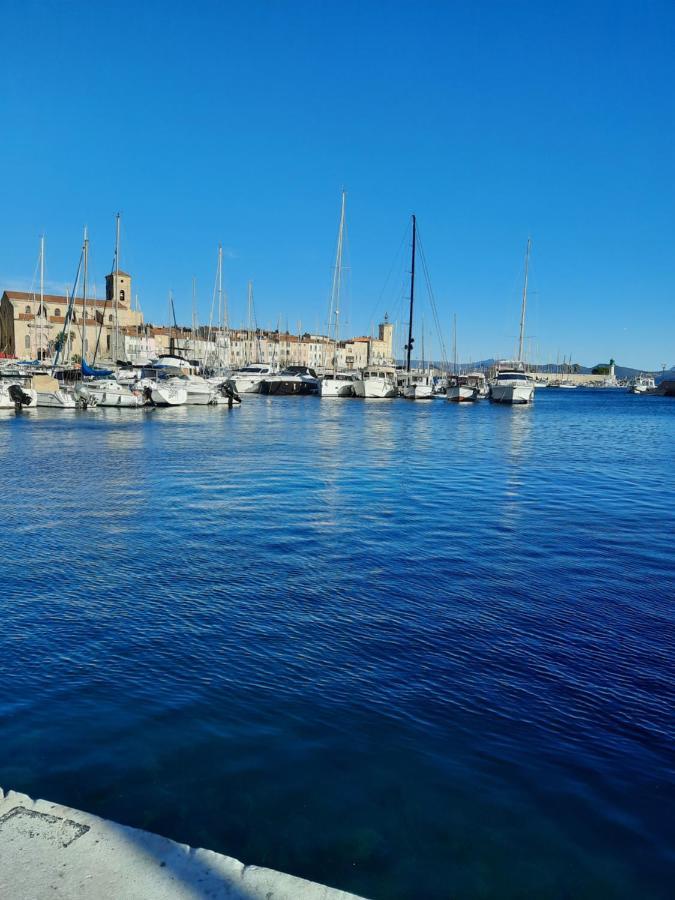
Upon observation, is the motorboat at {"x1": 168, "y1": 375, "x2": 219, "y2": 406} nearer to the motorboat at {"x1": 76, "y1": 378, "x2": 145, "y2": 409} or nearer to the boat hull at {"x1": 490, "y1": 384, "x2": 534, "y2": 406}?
the motorboat at {"x1": 76, "y1": 378, "x2": 145, "y2": 409}

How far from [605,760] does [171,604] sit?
458 centimetres

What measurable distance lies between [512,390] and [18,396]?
1910 inches

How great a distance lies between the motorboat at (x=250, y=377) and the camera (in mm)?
76125

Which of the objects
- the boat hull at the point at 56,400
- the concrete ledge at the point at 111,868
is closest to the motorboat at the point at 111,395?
the boat hull at the point at 56,400

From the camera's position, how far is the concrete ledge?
272cm

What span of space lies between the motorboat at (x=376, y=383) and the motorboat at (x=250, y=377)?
440 inches

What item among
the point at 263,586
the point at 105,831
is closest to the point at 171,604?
the point at 263,586

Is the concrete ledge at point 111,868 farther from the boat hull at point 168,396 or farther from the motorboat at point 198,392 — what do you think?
the motorboat at point 198,392

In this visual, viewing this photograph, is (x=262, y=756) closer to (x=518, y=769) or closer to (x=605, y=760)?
(x=518, y=769)

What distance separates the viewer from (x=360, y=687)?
543 cm

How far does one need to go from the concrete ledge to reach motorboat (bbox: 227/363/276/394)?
2879 inches

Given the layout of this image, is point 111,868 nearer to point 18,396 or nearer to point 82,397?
point 18,396

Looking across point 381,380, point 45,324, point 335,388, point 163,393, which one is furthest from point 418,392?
point 45,324

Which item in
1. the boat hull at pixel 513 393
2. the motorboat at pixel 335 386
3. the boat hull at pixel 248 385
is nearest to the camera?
the boat hull at pixel 513 393
